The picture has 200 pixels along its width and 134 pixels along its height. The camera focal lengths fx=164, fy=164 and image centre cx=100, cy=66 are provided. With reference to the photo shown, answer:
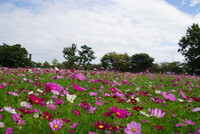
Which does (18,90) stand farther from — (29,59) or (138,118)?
(29,59)

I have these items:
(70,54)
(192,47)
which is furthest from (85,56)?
(192,47)

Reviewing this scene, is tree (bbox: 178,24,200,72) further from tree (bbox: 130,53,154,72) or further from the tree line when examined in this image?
tree (bbox: 130,53,154,72)

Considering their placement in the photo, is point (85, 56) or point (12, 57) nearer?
point (12, 57)

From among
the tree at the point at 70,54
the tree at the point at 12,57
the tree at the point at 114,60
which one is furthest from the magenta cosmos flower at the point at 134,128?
the tree at the point at 114,60

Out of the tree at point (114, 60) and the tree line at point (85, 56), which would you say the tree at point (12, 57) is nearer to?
the tree line at point (85, 56)

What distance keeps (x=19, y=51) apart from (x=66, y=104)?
38.4 metres

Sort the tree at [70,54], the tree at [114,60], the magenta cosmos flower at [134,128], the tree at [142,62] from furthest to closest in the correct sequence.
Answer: the tree at [114,60]
the tree at [142,62]
the tree at [70,54]
the magenta cosmos flower at [134,128]

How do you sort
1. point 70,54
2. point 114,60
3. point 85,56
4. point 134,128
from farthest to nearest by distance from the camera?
point 114,60 → point 85,56 → point 70,54 → point 134,128

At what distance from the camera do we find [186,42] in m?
30.3

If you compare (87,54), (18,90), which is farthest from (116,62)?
(18,90)

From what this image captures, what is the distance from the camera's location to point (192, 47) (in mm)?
29531

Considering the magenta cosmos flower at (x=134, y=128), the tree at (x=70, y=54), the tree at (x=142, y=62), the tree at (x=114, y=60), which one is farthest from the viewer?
the tree at (x=114, y=60)

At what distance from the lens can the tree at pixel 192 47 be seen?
28681 mm

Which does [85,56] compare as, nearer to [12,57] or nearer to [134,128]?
[12,57]
